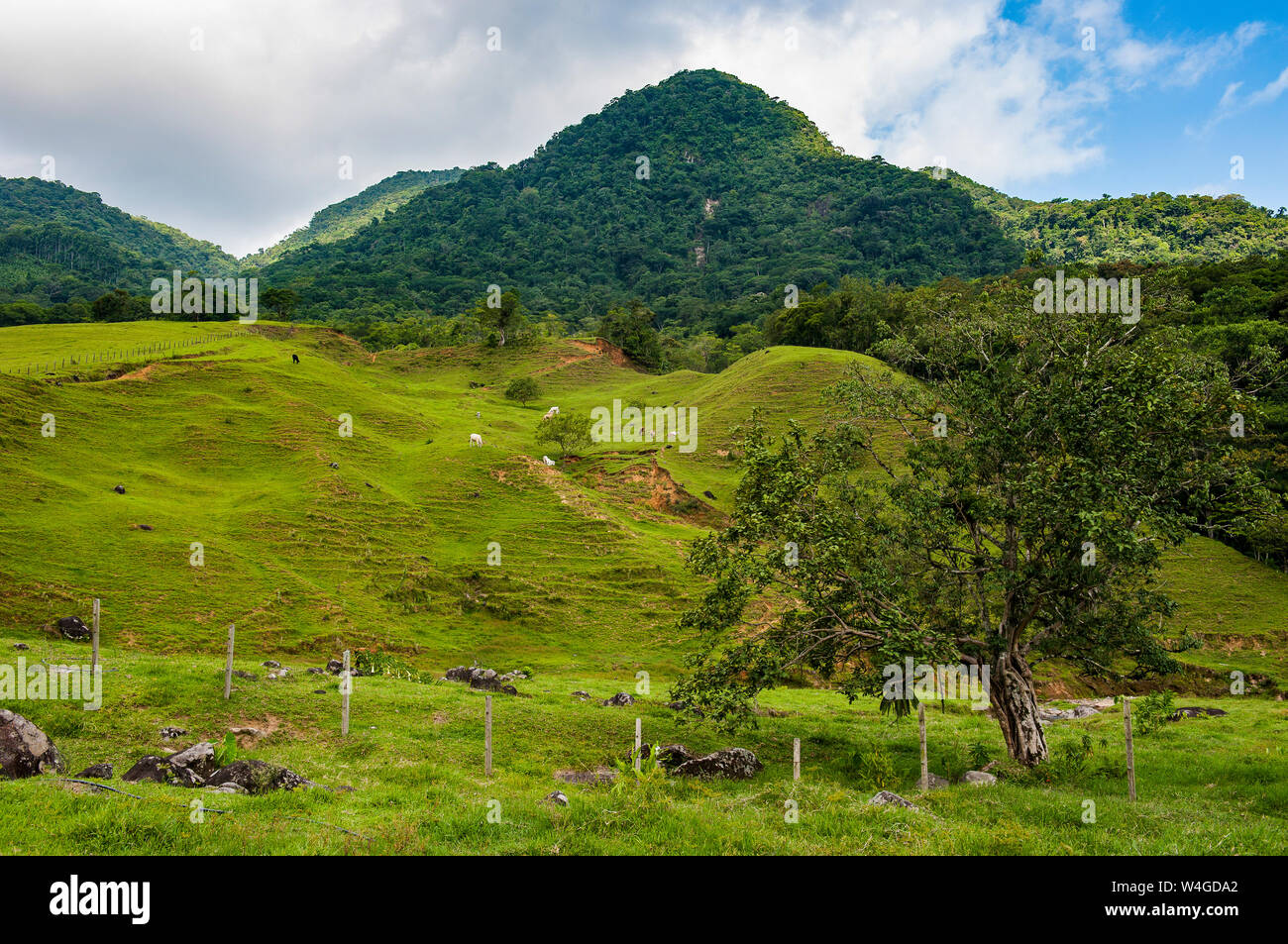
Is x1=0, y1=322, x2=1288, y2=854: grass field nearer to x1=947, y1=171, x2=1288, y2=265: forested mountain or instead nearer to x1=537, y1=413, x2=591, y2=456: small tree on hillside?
x1=537, y1=413, x2=591, y2=456: small tree on hillside

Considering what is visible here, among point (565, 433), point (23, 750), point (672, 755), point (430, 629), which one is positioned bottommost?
point (430, 629)

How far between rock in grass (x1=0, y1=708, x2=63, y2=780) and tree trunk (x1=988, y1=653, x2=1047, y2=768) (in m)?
20.0

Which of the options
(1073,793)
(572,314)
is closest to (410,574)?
(1073,793)

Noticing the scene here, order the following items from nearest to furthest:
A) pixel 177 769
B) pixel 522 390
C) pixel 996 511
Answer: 1. pixel 177 769
2. pixel 996 511
3. pixel 522 390

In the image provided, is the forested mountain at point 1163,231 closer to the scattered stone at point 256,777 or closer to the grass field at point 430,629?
the grass field at point 430,629

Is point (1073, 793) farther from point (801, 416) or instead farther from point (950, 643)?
point (801, 416)

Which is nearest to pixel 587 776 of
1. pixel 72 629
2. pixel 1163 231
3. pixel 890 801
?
pixel 890 801

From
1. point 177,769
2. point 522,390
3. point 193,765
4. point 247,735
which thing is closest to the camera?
point 177,769

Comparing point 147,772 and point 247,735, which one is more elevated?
point 147,772

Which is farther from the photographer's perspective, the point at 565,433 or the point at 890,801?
the point at 565,433

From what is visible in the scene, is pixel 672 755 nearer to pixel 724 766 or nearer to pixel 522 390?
pixel 724 766

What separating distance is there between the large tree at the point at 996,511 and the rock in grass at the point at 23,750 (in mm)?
12656

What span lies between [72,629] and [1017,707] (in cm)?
3148

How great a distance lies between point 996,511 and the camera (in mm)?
17812
